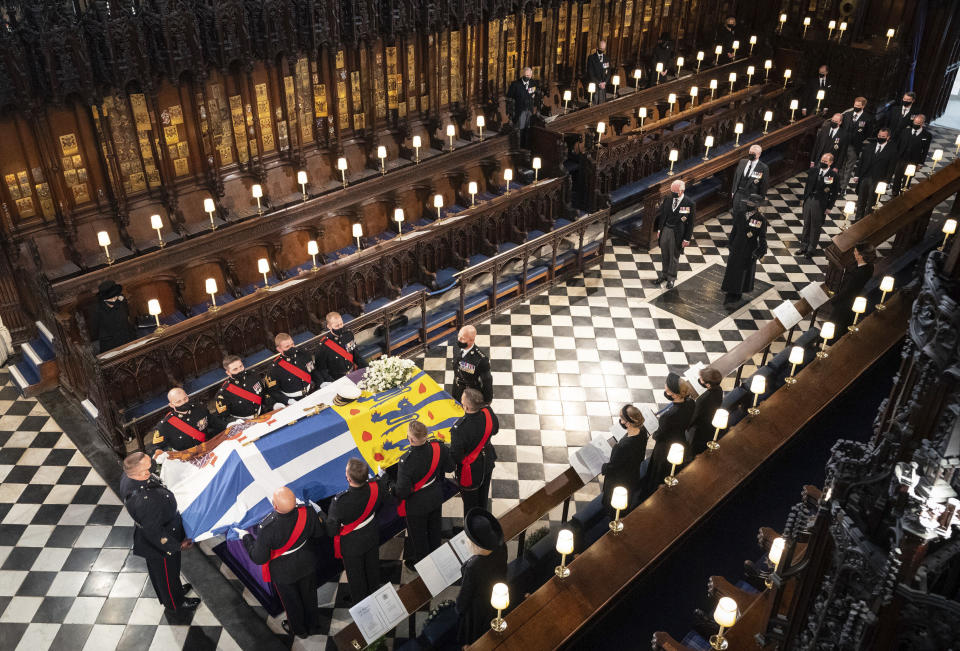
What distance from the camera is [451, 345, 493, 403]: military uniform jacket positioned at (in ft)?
29.5

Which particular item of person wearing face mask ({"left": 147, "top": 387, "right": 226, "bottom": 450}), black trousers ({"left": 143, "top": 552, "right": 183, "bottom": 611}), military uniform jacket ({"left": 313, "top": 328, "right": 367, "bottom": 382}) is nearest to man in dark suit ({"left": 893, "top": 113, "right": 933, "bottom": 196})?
military uniform jacket ({"left": 313, "top": 328, "right": 367, "bottom": 382})

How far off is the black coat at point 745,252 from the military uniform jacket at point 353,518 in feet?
26.0

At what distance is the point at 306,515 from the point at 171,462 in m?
1.85

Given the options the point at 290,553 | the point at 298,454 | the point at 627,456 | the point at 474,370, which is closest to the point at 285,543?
the point at 290,553

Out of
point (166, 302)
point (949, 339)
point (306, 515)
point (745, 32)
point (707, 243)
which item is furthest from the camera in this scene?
point (745, 32)

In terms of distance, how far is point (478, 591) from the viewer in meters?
6.12

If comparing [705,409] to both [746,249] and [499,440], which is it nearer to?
[499,440]

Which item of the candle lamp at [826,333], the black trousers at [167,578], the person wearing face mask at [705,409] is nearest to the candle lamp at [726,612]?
the person wearing face mask at [705,409]

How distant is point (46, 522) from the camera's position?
856 centimetres

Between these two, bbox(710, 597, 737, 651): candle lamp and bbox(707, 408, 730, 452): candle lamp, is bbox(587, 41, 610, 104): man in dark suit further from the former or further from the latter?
bbox(710, 597, 737, 651): candle lamp

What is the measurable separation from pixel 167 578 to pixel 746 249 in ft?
31.7

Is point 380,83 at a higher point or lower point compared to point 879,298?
higher

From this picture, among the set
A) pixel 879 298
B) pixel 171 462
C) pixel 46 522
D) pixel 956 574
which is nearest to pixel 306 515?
pixel 171 462

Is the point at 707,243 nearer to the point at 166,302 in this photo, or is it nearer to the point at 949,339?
the point at 166,302
